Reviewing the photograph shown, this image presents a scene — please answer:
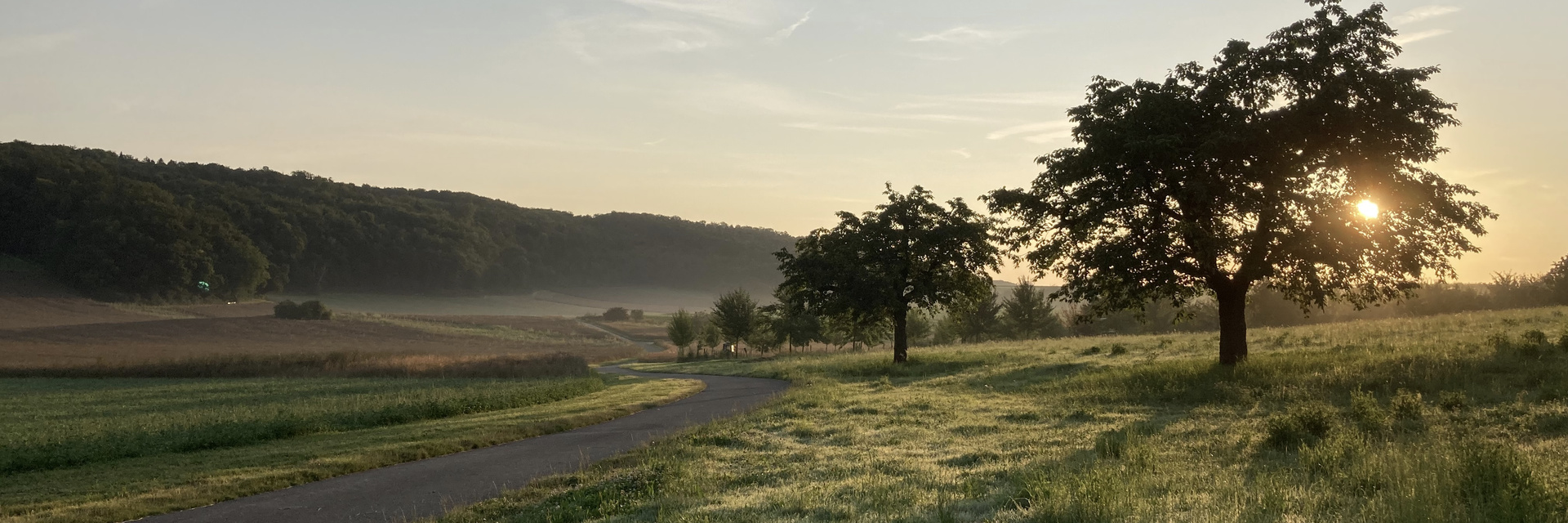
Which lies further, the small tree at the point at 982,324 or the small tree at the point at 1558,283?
the small tree at the point at 982,324

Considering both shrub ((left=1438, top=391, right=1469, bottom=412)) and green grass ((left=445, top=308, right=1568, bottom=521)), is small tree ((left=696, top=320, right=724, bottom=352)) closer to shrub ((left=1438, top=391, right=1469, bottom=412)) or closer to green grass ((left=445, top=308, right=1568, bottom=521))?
green grass ((left=445, top=308, right=1568, bottom=521))

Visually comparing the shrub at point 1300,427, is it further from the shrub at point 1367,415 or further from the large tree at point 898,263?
the large tree at point 898,263

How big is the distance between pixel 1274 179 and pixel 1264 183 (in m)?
0.36

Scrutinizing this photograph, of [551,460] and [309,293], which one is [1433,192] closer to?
[551,460]

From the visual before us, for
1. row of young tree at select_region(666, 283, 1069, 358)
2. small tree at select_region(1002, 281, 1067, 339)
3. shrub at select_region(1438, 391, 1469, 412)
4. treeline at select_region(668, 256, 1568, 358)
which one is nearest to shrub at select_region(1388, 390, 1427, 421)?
shrub at select_region(1438, 391, 1469, 412)

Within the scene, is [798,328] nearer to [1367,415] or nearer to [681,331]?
[681,331]

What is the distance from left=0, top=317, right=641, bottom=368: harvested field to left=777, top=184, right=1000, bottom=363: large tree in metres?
27.0

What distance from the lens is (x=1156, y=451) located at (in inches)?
484

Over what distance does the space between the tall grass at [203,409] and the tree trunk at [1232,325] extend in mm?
22773

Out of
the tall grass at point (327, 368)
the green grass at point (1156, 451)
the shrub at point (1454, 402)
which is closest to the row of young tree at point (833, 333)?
the tall grass at point (327, 368)

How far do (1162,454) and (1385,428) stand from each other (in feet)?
16.4

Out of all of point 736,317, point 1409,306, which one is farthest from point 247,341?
point 1409,306

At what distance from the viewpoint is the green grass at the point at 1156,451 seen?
862 centimetres

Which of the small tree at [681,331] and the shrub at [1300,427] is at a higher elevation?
the shrub at [1300,427]
